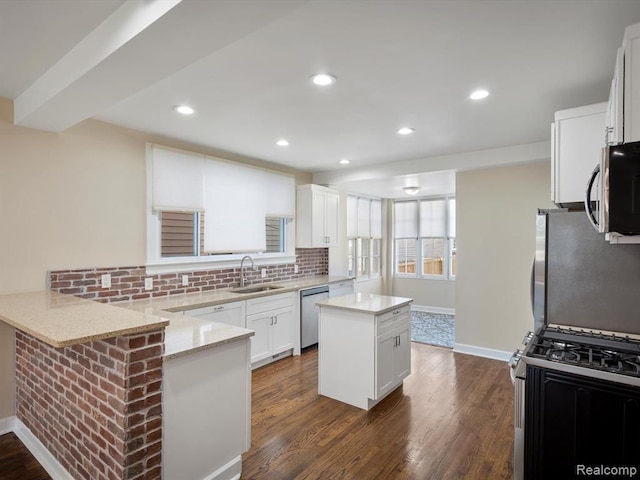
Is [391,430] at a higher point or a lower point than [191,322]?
lower

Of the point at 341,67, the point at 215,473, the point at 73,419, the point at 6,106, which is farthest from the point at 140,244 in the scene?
the point at 341,67

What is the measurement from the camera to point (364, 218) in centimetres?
730

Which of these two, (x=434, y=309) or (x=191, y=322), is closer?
(x=191, y=322)

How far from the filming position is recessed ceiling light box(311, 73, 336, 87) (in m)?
2.31

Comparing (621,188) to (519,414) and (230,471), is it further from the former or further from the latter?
(230,471)

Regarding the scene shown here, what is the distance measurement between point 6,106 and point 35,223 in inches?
35.1

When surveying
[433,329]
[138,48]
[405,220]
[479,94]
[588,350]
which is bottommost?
[433,329]

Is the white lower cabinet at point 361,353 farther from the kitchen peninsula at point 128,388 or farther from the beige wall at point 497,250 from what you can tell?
the beige wall at point 497,250

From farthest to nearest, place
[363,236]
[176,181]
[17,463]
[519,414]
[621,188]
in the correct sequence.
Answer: [363,236], [176,181], [17,463], [519,414], [621,188]

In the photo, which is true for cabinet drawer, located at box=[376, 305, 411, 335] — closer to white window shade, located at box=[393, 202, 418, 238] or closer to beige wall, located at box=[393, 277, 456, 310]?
beige wall, located at box=[393, 277, 456, 310]

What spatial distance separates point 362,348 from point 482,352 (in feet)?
7.40

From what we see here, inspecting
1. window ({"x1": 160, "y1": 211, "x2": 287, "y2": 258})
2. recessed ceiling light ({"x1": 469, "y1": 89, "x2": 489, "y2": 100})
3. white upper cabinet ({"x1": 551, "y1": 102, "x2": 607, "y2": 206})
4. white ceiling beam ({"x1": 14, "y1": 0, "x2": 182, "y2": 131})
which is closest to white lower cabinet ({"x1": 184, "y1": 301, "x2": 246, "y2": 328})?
window ({"x1": 160, "y1": 211, "x2": 287, "y2": 258})

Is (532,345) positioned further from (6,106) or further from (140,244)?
(6,106)

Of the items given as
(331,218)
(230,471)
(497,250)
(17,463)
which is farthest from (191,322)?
(497,250)
